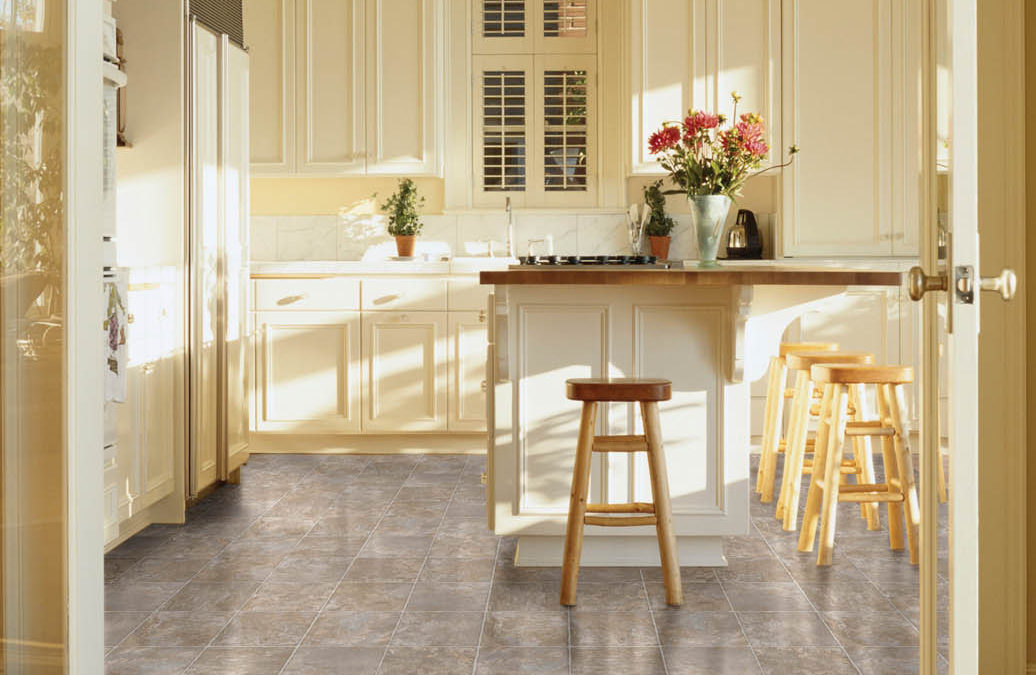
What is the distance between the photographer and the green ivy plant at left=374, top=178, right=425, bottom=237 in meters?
5.71

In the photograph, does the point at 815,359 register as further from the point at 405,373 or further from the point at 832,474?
the point at 405,373

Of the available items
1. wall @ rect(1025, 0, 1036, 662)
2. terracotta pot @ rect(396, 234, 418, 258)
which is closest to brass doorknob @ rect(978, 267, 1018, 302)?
wall @ rect(1025, 0, 1036, 662)

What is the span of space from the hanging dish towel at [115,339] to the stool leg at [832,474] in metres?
2.21

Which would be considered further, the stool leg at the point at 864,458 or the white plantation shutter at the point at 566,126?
the white plantation shutter at the point at 566,126

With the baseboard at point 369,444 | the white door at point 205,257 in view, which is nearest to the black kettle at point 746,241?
the baseboard at point 369,444

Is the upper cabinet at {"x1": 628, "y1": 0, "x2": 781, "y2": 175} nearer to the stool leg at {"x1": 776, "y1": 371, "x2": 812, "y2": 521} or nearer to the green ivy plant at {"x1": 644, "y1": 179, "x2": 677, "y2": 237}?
the green ivy plant at {"x1": 644, "y1": 179, "x2": 677, "y2": 237}

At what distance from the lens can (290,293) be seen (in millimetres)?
5281

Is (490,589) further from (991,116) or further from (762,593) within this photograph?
(991,116)

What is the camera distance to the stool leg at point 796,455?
3689mm

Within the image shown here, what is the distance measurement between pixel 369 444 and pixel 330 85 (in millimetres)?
1897

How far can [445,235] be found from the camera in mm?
5941

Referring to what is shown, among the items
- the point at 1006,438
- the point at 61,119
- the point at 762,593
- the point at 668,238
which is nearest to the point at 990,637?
the point at 1006,438

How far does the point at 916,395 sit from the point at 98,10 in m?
4.41

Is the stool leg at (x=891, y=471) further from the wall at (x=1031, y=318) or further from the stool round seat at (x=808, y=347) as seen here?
the wall at (x=1031, y=318)
